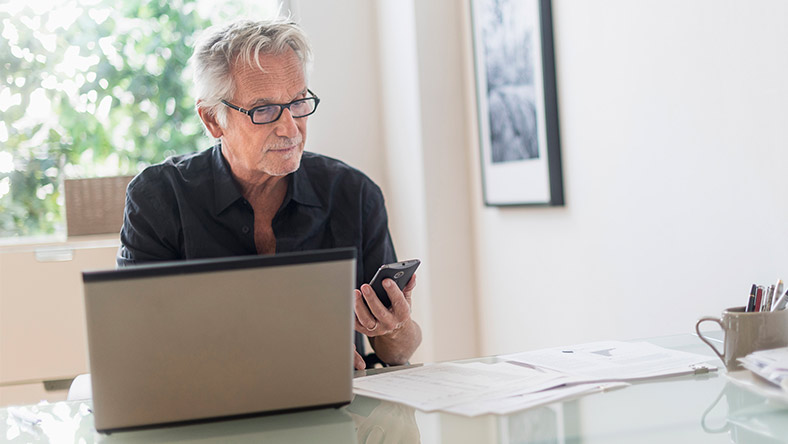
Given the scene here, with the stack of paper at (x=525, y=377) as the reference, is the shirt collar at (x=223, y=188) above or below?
above

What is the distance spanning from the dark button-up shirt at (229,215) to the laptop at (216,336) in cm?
79

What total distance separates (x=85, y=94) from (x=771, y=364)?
278 centimetres

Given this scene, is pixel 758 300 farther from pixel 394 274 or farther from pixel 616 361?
pixel 394 274

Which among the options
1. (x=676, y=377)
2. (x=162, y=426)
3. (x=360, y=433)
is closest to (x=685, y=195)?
(x=676, y=377)

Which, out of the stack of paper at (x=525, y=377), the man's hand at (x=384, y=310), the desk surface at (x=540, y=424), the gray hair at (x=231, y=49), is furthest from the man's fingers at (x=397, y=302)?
the gray hair at (x=231, y=49)

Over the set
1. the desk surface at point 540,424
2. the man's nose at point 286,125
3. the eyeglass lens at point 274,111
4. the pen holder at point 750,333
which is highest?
the eyeglass lens at point 274,111

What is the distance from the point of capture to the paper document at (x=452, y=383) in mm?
1023

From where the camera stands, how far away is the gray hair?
1.68 m

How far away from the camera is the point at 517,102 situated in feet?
7.49

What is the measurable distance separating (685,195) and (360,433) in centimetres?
93

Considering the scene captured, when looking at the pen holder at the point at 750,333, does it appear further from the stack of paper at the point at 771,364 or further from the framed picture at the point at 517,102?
the framed picture at the point at 517,102

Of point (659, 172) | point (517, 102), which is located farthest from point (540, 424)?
point (517, 102)

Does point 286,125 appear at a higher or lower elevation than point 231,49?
lower

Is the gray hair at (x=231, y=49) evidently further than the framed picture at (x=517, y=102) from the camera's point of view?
No
